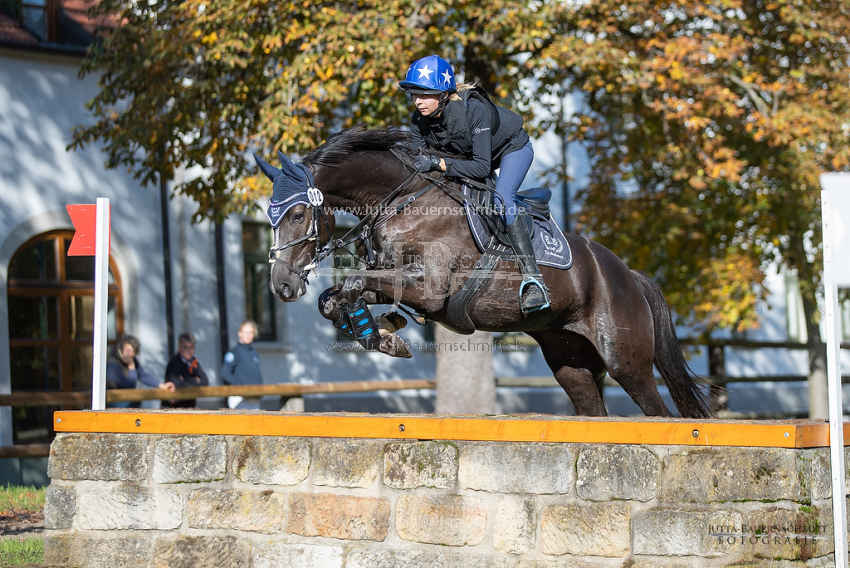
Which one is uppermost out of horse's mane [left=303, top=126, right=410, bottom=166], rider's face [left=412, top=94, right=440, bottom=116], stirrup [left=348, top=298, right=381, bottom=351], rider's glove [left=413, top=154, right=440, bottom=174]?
rider's face [left=412, top=94, right=440, bottom=116]

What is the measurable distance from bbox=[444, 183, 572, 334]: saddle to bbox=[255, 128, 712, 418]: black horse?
0.13 ft

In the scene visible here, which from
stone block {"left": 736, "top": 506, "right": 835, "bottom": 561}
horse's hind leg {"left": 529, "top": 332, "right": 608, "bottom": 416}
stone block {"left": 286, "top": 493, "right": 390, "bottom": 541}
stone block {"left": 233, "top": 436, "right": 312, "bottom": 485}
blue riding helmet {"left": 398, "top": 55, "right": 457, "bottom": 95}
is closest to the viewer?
stone block {"left": 736, "top": 506, "right": 835, "bottom": 561}

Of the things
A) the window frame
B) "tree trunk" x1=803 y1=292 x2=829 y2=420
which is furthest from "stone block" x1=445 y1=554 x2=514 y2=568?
"tree trunk" x1=803 y1=292 x2=829 y2=420

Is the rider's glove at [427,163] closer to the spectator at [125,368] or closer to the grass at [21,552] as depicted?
the grass at [21,552]

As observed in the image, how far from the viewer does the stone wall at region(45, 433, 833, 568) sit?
403 cm

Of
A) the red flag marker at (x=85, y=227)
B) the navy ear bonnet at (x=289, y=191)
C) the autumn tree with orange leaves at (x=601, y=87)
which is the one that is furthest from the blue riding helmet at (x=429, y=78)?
the autumn tree with orange leaves at (x=601, y=87)

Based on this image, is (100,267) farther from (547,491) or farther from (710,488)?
(710,488)

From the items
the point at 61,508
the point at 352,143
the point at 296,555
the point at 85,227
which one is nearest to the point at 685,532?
the point at 296,555

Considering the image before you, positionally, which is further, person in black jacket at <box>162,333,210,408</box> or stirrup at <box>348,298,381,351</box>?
person in black jacket at <box>162,333,210,408</box>

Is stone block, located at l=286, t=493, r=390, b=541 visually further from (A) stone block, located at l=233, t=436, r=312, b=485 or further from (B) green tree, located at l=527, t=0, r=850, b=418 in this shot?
(B) green tree, located at l=527, t=0, r=850, b=418

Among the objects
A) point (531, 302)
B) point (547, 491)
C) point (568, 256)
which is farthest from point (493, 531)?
point (568, 256)

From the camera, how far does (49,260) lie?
498 inches

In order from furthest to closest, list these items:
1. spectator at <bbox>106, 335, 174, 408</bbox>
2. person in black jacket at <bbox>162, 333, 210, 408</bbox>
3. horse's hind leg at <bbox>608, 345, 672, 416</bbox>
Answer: person in black jacket at <bbox>162, 333, 210, 408</bbox> < spectator at <bbox>106, 335, 174, 408</bbox> < horse's hind leg at <bbox>608, 345, 672, 416</bbox>

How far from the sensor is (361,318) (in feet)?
16.3
